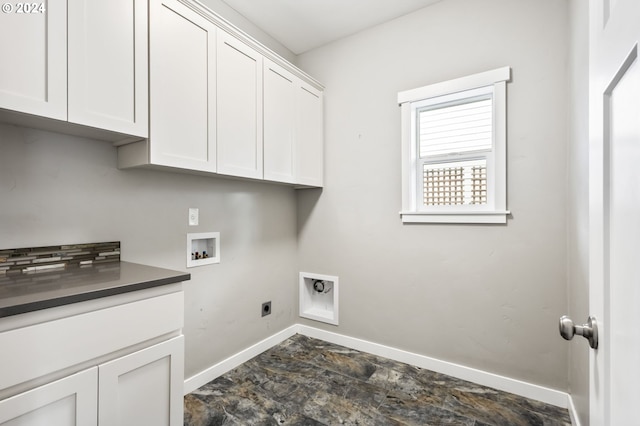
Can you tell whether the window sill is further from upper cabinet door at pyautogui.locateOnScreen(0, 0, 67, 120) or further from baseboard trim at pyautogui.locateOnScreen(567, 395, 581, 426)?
upper cabinet door at pyautogui.locateOnScreen(0, 0, 67, 120)

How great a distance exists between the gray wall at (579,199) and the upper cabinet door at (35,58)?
2.23 m

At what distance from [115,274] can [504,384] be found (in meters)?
2.41

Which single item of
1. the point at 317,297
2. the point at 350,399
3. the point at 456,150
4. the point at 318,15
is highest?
the point at 318,15

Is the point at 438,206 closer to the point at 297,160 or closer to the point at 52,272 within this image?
the point at 297,160

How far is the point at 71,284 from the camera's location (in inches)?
42.8

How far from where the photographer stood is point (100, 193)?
5.30 ft

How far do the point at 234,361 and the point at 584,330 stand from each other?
226 cm

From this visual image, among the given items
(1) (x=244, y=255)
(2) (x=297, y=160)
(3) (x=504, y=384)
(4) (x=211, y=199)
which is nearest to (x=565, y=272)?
(3) (x=504, y=384)

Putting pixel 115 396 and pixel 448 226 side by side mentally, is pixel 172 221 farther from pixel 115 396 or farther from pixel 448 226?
pixel 448 226

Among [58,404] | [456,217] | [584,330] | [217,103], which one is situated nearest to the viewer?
[584,330]

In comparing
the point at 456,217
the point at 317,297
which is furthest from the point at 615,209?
the point at 317,297

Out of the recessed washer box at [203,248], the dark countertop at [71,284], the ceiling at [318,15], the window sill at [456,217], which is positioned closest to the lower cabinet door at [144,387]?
the dark countertop at [71,284]

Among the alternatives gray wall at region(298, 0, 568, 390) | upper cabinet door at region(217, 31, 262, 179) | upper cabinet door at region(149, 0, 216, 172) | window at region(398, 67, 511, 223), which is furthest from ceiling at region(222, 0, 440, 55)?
upper cabinet door at region(149, 0, 216, 172)

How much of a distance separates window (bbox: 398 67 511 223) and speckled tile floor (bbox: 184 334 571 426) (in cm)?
115
